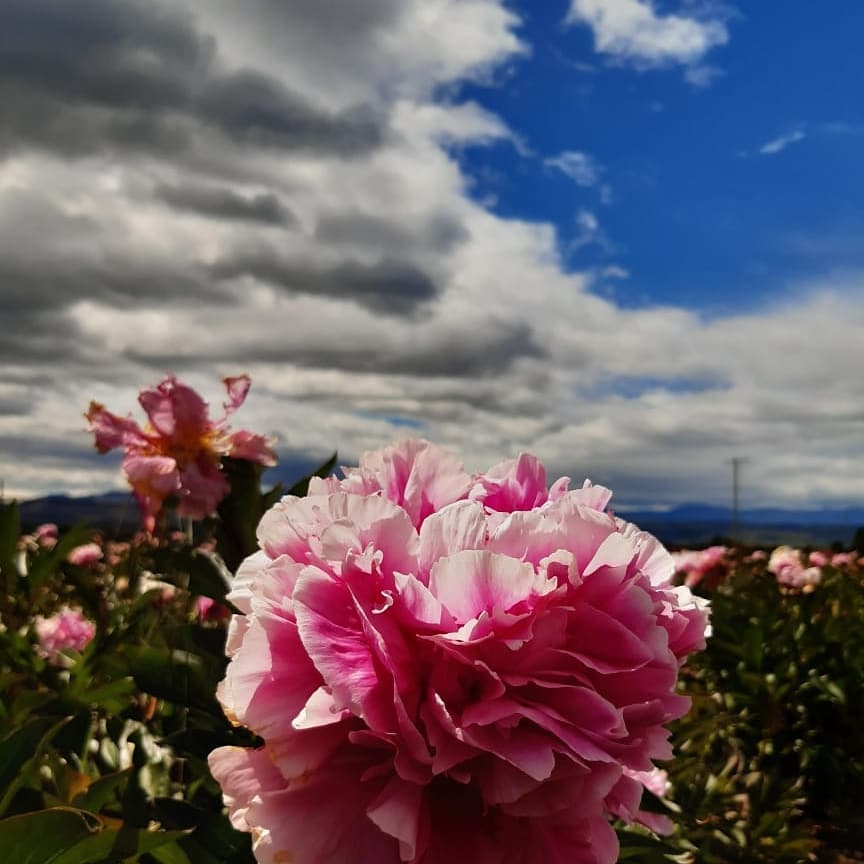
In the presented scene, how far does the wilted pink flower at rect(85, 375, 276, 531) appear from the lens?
1.68m

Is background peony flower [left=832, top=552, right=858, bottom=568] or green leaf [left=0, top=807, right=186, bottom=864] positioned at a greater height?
green leaf [left=0, top=807, right=186, bottom=864]

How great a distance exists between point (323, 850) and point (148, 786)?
847 millimetres

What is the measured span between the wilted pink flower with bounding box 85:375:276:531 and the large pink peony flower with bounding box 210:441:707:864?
2.85 feet

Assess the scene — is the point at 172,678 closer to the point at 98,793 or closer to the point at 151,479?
the point at 98,793

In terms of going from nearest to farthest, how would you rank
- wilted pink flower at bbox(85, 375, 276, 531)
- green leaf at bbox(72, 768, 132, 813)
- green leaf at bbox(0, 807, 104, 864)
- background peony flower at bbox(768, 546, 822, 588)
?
1. green leaf at bbox(0, 807, 104, 864)
2. green leaf at bbox(72, 768, 132, 813)
3. wilted pink flower at bbox(85, 375, 276, 531)
4. background peony flower at bbox(768, 546, 822, 588)

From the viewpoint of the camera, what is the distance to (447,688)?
0.77 meters

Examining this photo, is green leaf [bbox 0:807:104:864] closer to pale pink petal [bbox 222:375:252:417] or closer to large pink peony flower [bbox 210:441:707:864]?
large pink peony flower [bbox 210:441:707:864]

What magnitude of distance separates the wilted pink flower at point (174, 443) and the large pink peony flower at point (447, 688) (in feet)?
2.85

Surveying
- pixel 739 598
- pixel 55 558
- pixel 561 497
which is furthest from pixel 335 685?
pixel 739 598

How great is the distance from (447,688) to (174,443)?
111 centimetres

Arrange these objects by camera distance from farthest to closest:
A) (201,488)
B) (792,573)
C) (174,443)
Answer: (792,573), (174,443), (201,488)

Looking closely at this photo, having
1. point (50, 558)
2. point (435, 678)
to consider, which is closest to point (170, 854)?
point (435, 678)

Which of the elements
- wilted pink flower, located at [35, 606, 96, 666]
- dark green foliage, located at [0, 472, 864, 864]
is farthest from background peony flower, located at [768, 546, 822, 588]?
wilted pink flower, located at [35, 606, 96, 666]

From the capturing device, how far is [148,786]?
150 cm
